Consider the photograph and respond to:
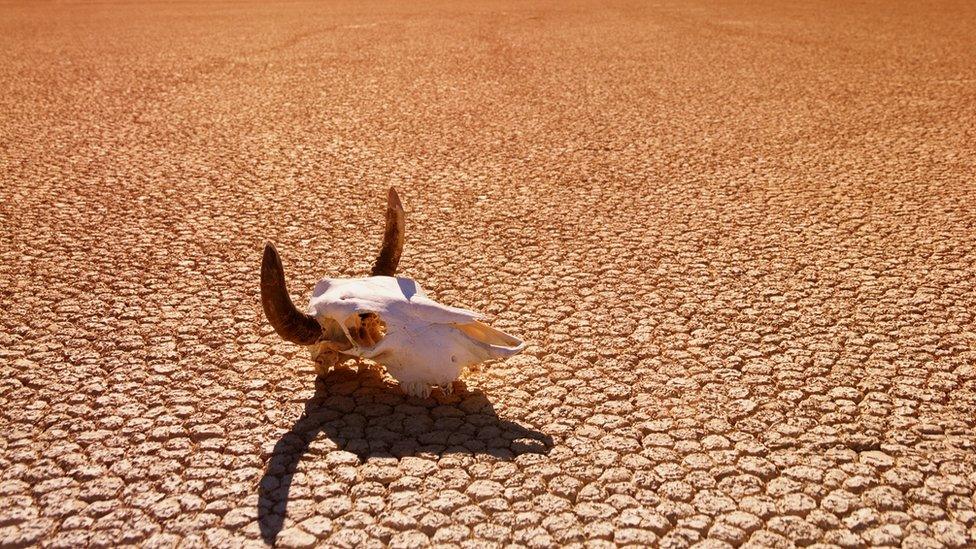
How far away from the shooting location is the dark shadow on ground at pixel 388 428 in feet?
11.5


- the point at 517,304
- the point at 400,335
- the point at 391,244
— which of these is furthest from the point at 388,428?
the point at 517,304

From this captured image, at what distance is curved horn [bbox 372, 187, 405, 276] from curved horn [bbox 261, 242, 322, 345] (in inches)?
21.3

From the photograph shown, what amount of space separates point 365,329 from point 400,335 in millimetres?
189

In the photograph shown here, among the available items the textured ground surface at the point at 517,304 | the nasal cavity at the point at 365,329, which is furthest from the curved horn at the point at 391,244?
the textured ground surface at the point at 517,304

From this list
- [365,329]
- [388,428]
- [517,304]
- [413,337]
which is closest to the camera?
[388,428]

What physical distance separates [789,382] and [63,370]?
9.67 ft

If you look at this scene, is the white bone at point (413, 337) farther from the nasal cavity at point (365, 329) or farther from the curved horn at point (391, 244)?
the curved horn at point (391, 244)

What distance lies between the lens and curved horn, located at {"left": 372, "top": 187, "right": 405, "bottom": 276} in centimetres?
434

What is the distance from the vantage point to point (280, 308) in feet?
12.2

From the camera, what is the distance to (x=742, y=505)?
126 inches

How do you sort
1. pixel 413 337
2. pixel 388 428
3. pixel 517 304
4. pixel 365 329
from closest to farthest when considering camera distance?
1. pixel 388 428
2. pixel 413 337
3. pixel 365 329
4. pixel 517 304

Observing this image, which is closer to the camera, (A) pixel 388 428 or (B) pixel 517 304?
(A) pixel 388 428

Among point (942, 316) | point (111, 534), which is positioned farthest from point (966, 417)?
point (111, 534)

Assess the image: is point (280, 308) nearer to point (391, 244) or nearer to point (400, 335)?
point (400, 335)
